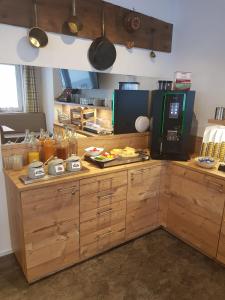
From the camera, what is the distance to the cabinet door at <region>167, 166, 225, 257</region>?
1.84m

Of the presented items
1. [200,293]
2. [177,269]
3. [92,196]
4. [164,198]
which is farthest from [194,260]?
[92,196]

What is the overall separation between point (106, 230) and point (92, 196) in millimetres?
362

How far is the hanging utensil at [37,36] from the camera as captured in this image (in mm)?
1626

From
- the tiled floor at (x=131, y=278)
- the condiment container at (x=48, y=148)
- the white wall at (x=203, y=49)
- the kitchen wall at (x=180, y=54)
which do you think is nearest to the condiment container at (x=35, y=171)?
the condiment container at (x=48, y=148)

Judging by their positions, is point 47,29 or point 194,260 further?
point 194,260

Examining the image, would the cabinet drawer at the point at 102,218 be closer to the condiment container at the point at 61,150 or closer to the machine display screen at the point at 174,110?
the condiment container at the point at 61,150

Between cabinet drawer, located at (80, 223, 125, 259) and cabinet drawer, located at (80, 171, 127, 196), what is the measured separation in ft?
1.24

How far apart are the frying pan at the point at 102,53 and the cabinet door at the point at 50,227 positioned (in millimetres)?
1053

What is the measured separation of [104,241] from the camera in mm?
1925

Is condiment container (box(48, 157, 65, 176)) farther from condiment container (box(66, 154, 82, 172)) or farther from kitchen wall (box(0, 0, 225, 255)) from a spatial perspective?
kitchen wall (box(0, 0, 225, 255))

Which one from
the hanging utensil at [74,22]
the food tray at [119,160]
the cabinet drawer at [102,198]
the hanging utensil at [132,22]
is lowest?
the cabinet drawer at [102,198]

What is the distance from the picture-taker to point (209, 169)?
1.91 m

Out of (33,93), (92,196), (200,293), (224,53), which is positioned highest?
(224,53)

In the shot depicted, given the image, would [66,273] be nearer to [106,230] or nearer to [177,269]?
[106,230]
